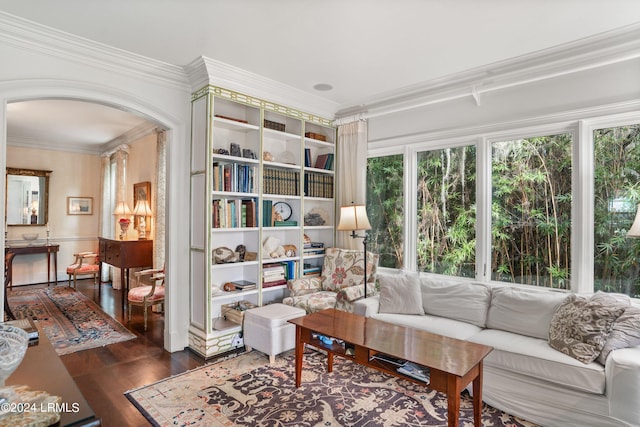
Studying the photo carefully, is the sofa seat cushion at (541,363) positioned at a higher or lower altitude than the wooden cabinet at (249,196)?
lower

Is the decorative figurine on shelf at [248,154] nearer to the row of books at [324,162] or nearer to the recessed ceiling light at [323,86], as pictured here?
the row of books at [324,162]

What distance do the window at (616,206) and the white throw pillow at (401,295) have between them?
1.46 metres

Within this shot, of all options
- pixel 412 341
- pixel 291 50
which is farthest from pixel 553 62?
pixel 412 341

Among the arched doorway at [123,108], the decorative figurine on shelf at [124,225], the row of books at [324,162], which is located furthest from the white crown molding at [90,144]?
the row of books at [324,162]

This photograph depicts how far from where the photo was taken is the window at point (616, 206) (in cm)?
281

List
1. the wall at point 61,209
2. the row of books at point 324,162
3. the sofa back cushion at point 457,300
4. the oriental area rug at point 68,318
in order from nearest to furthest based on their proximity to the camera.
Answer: the sofa back cushion at point 457,300
the oriental area rug at point 68,318
the row of books at point 324,162
the wall at point 61,209

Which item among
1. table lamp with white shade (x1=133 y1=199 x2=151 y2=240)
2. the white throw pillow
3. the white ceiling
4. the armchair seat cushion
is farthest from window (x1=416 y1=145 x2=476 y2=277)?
table lamp with white shade (x1=133 y1=199 x2=151 y2=240)

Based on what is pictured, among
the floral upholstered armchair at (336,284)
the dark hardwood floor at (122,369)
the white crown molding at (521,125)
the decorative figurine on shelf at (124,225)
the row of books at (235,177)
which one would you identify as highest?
the white crown molding at (521,125)

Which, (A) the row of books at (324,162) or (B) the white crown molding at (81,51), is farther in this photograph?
(A) the row of books at (324,162)

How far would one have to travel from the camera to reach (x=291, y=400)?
2.56m

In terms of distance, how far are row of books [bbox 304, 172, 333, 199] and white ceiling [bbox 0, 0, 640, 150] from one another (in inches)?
51.5

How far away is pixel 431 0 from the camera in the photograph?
2.26 m

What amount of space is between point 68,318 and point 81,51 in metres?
3.43

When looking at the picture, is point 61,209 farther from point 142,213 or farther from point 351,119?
point 351,119
